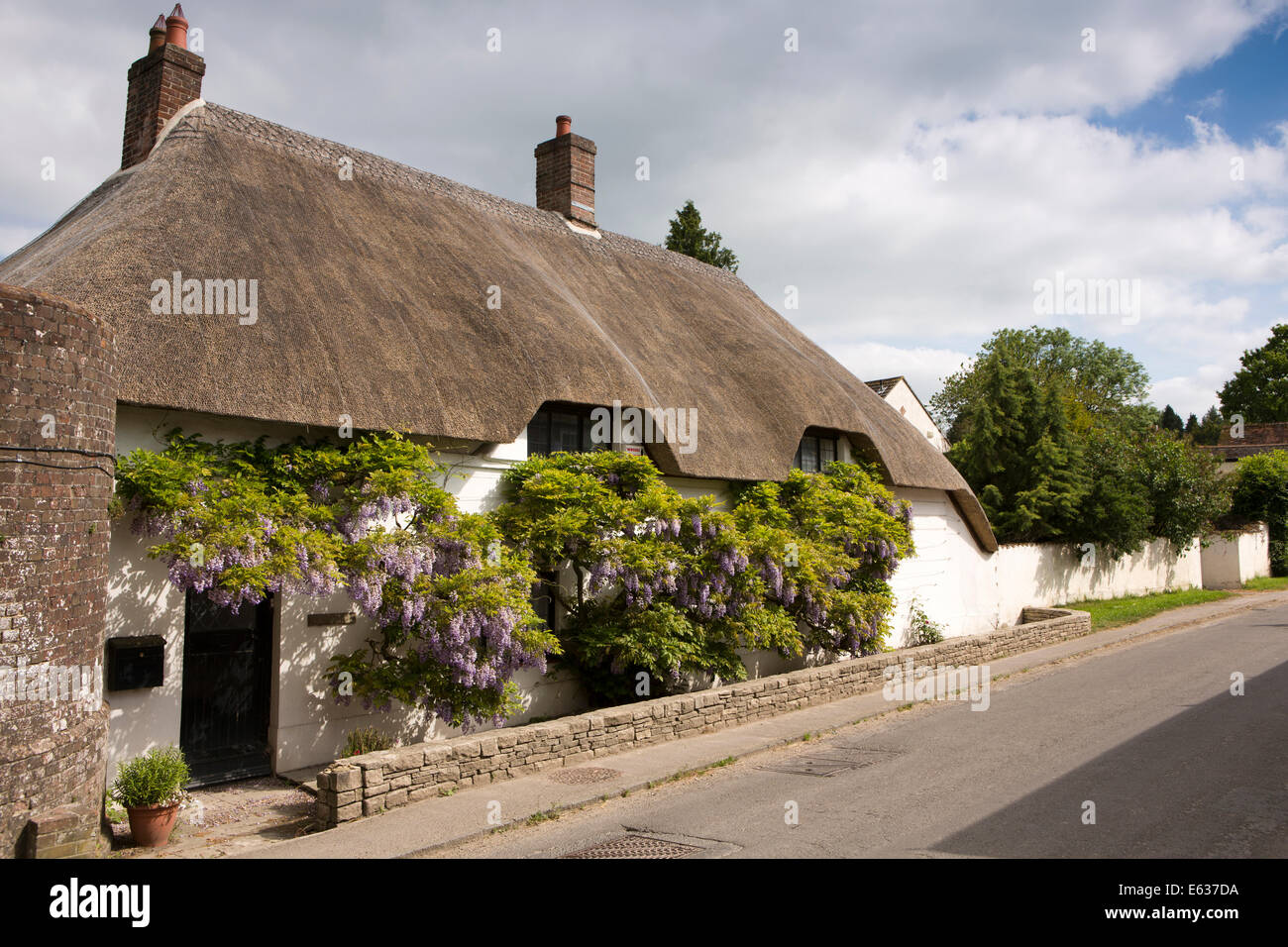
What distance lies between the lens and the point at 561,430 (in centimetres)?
1309

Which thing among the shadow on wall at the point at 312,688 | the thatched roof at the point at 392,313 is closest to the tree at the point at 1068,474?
the thatched roof at the point at 392,313

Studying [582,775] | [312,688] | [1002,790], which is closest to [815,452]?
[582,775]

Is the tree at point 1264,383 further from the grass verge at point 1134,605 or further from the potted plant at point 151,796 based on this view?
the potted plant at point 151,796

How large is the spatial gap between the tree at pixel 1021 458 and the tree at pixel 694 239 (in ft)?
35.1

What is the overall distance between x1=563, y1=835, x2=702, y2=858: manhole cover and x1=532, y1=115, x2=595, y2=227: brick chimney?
14.6 meters

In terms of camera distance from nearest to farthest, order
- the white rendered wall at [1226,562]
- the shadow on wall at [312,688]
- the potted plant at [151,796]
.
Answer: the potted plant at [151,796] < the shadow on wall at [312,688] < the white rendered wall at [1226,562]

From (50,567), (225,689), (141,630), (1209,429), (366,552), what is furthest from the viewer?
(1209,429)

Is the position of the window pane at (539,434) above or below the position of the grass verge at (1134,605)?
above

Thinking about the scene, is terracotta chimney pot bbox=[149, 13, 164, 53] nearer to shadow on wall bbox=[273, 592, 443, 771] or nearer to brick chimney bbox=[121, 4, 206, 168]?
brick chimney bbox=[121, 4, 206, 168]

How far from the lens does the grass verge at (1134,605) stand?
73.5ft

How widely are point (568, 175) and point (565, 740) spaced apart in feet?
43.4

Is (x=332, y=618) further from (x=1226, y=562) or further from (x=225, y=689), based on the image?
(x=1226, y=562)
